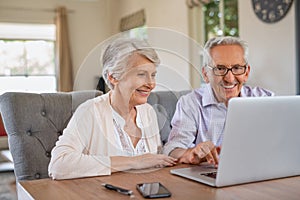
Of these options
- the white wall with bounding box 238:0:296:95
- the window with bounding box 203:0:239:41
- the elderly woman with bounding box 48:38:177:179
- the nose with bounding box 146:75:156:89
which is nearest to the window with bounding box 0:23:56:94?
the window with bounding box 203:0:239:41

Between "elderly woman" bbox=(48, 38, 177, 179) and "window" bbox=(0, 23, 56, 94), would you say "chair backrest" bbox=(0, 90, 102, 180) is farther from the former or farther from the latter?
"window" bbox=(0, 23, 56, 94)

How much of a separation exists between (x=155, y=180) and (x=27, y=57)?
18.8 feet

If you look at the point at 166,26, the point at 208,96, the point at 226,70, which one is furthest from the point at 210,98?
the point at 166,26

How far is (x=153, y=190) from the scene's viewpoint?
0.95 meters

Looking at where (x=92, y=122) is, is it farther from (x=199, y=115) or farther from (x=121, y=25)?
(x=121, y=25)

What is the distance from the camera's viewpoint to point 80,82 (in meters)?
1.30

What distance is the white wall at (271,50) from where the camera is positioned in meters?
3.35

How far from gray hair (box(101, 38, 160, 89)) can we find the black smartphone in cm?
36

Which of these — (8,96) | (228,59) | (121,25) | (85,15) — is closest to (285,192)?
(228,59)

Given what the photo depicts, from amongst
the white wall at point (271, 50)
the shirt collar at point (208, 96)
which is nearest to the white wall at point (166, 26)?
the white wall at point (271, 50)

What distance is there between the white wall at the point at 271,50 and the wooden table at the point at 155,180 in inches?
97.2

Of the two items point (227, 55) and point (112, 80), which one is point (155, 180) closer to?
point (112, 80)

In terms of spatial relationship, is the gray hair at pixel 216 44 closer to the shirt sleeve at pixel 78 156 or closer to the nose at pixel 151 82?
the nose at pixel 151 82

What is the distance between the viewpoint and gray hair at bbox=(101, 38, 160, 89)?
3.86 feet
